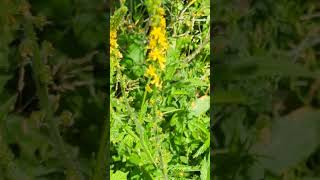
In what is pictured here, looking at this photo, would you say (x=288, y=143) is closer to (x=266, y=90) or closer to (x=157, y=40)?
(x=266, y=90)

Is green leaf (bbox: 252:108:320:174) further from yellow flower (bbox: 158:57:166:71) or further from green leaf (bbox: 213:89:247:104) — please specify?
yellow flower (bbox: 158:57:166:71)

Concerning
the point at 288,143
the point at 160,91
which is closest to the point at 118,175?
the point at 160,91

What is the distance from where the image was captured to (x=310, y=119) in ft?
3.12

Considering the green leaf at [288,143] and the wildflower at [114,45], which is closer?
the wildflower at [114,45]

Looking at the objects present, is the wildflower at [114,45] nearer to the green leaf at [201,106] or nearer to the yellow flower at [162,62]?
the yellow flower at [162,62]

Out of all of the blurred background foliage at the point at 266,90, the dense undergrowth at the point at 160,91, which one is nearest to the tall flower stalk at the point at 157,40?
the dense undergrowth at the point at 160,91

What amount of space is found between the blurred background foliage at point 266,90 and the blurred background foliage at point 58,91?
162 millimetres

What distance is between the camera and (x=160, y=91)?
85 cm

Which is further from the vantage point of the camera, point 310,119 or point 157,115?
point 310,119

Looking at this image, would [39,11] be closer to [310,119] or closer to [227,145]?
[227,145]

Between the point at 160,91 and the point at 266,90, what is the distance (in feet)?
0.57

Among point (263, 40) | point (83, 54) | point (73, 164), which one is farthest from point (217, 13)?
point (73, 164)

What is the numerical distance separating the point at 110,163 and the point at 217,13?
10.4 inches

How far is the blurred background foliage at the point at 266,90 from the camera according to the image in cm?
88
